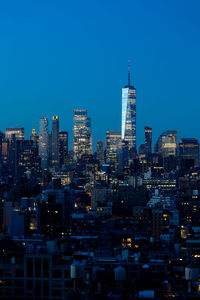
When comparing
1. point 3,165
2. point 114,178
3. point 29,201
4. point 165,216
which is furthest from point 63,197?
point 3,165

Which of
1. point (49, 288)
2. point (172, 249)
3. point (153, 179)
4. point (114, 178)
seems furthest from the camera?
point (114, 178)

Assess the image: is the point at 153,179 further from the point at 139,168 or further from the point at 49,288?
the point at 49,288

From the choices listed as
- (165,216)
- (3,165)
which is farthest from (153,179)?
(165,216)

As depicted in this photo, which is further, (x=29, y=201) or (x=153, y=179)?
(x=153, y=179)

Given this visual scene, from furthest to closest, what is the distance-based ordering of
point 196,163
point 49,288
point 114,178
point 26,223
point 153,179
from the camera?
point 196,163 < point 114,178 < point 153,179 < point 26,223 < point 49,288

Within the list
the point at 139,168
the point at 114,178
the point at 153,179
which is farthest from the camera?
the point at 139,168

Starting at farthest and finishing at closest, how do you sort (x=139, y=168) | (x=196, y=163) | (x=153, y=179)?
(x=196, y=163), (x=139, y=168), (x=153, y=179)

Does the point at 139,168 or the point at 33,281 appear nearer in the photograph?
the point at 33,281

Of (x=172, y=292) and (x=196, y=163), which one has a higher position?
(x=196, y=163)

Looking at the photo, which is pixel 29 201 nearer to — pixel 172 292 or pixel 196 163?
pixel 172 292
